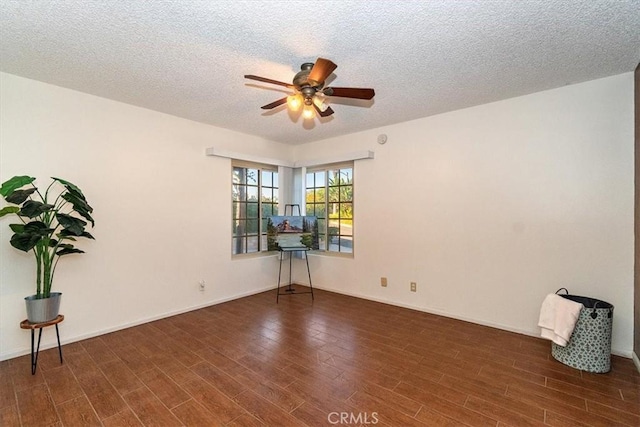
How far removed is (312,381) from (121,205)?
2884 millimetres

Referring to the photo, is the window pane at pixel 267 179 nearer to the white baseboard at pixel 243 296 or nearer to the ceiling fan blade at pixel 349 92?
the white baseboard at pixel 243 296

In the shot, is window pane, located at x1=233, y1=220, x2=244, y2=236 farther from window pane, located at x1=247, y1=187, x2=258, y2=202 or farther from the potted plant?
the potted plant

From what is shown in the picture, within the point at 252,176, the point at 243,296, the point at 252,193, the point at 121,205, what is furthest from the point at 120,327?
the point at 252,176

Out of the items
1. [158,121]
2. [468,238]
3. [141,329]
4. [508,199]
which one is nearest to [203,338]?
[141,329]

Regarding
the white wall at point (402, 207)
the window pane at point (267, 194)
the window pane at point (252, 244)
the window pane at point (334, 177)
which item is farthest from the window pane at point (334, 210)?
the window pane at point (252, 244)

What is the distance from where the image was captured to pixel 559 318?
2.52 m

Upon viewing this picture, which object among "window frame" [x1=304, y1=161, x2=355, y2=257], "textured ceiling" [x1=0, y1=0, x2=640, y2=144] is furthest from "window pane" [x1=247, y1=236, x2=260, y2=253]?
"textured ceiling" [x1=0, y1=0, x2=640, y2=144]

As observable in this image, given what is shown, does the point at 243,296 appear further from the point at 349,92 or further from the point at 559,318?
the point at 559,318

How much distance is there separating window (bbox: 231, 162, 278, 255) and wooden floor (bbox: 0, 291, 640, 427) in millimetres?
1693

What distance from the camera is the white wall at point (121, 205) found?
2.73m

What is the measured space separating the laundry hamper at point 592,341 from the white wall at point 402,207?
49cm

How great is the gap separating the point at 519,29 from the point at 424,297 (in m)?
3.10

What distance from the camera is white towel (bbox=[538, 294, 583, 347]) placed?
2.46m

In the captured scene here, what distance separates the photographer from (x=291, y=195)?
5.41m
